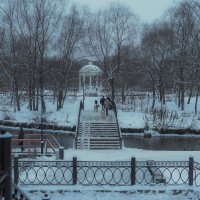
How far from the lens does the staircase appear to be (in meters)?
22.1

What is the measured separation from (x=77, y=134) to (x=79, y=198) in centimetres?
1322

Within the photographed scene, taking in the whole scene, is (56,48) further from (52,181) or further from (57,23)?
(52,181)

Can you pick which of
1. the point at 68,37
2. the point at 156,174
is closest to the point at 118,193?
the point at 156,174

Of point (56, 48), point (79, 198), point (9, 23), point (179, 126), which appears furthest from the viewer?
point (56, 48)

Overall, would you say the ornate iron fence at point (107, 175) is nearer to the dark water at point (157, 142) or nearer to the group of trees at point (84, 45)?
the dark water at point (157, 142)

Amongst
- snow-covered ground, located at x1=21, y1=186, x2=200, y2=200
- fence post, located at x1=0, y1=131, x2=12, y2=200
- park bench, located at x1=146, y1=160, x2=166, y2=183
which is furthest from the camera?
park bench, located at x1=146, y1=160, x2=166, y2=183

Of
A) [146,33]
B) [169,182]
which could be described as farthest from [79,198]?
[146,33]

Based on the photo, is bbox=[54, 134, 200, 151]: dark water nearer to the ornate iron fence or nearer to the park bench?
the ornate iron fence

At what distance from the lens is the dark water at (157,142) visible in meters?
24.6

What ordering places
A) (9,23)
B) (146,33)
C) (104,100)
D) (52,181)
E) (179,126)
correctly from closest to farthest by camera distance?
(52,181) < (104,100) < (179,126) < (9,23) < (146,33)

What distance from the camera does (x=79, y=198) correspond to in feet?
33.7

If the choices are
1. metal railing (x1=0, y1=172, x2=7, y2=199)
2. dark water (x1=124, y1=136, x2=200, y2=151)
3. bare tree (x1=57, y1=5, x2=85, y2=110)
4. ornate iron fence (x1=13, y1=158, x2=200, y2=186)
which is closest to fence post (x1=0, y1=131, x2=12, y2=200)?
metal railing (x1=0, y1=172, x2=7, y2=199)

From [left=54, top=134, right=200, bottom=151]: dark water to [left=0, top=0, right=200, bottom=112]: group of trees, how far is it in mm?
7184

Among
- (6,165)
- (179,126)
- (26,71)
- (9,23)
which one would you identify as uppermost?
(9,23)
